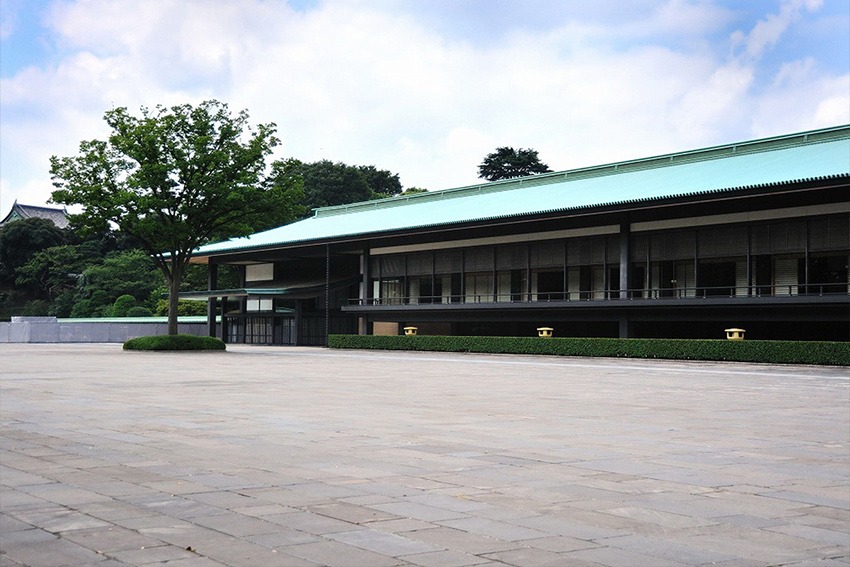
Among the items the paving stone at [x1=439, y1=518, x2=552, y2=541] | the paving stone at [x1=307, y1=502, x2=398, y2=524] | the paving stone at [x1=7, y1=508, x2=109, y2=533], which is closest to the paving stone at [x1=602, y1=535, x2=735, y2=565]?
the paving stone at [x1=439, y1=518, x2=552, y2=541]

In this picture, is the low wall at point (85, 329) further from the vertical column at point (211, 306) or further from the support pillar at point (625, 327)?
the support pillar at point (625, 327)

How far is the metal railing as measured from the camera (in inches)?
1633

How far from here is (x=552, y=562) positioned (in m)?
5.95

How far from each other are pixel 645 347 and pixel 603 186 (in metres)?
12.6

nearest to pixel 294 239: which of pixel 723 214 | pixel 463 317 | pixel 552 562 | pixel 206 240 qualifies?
pixel 206 240

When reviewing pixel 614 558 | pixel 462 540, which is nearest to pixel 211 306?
pixel 462 540

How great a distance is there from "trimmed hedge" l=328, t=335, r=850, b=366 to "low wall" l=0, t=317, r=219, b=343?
2562cm

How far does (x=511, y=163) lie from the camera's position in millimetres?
→ 96812

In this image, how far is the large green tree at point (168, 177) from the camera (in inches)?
1928

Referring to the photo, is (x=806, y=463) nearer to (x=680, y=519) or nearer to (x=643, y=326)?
(x=680, y=519)

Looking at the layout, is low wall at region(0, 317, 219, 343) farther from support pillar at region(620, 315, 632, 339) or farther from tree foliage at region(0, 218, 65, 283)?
support pillar at region(620, 315, 632, 339)

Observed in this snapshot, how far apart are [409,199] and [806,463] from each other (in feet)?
191

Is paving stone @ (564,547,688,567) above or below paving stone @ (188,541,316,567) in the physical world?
below

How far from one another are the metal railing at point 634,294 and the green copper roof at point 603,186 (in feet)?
15.7
